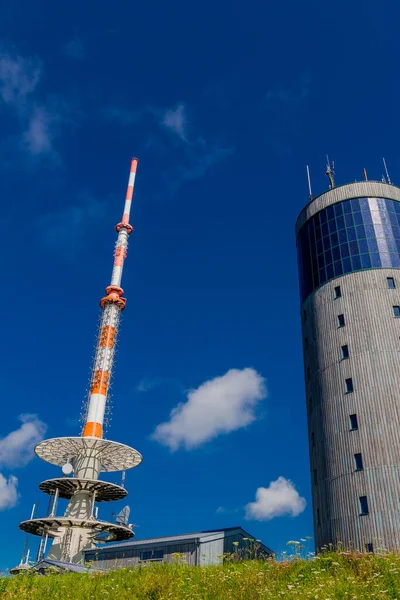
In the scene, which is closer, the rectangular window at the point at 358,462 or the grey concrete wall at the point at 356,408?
the grey concrete wall at the point at 356,408

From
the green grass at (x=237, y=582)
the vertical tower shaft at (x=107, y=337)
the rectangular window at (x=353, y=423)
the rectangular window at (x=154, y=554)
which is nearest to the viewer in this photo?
the green grass at (x=237, y=582)

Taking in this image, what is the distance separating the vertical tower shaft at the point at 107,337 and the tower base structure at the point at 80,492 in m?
3.30

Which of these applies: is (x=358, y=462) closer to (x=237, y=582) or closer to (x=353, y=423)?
(x=353, y=423)

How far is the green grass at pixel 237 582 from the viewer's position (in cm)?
1473

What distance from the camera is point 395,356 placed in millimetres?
40812

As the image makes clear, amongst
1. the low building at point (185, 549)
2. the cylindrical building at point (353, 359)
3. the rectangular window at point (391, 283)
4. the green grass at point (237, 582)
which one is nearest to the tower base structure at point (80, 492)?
the low building at point (185, 549)

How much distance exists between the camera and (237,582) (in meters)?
15.9

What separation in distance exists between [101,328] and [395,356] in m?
47.2

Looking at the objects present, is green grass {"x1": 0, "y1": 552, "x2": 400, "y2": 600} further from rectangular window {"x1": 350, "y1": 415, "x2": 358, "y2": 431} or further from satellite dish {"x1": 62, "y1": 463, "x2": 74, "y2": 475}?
satellite dish {"x1": 62, "y1": 463, "x2": 74, "y2": 475}

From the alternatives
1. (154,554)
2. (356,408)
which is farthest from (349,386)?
(154,554)

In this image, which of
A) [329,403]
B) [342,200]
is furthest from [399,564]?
[342,200]

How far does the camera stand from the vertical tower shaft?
229 ft

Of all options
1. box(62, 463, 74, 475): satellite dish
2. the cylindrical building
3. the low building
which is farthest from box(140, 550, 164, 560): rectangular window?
box(62, 463, 74, 475): satellite dish

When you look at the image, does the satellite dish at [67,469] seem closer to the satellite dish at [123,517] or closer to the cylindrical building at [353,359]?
the satellite dish at [123,517]
